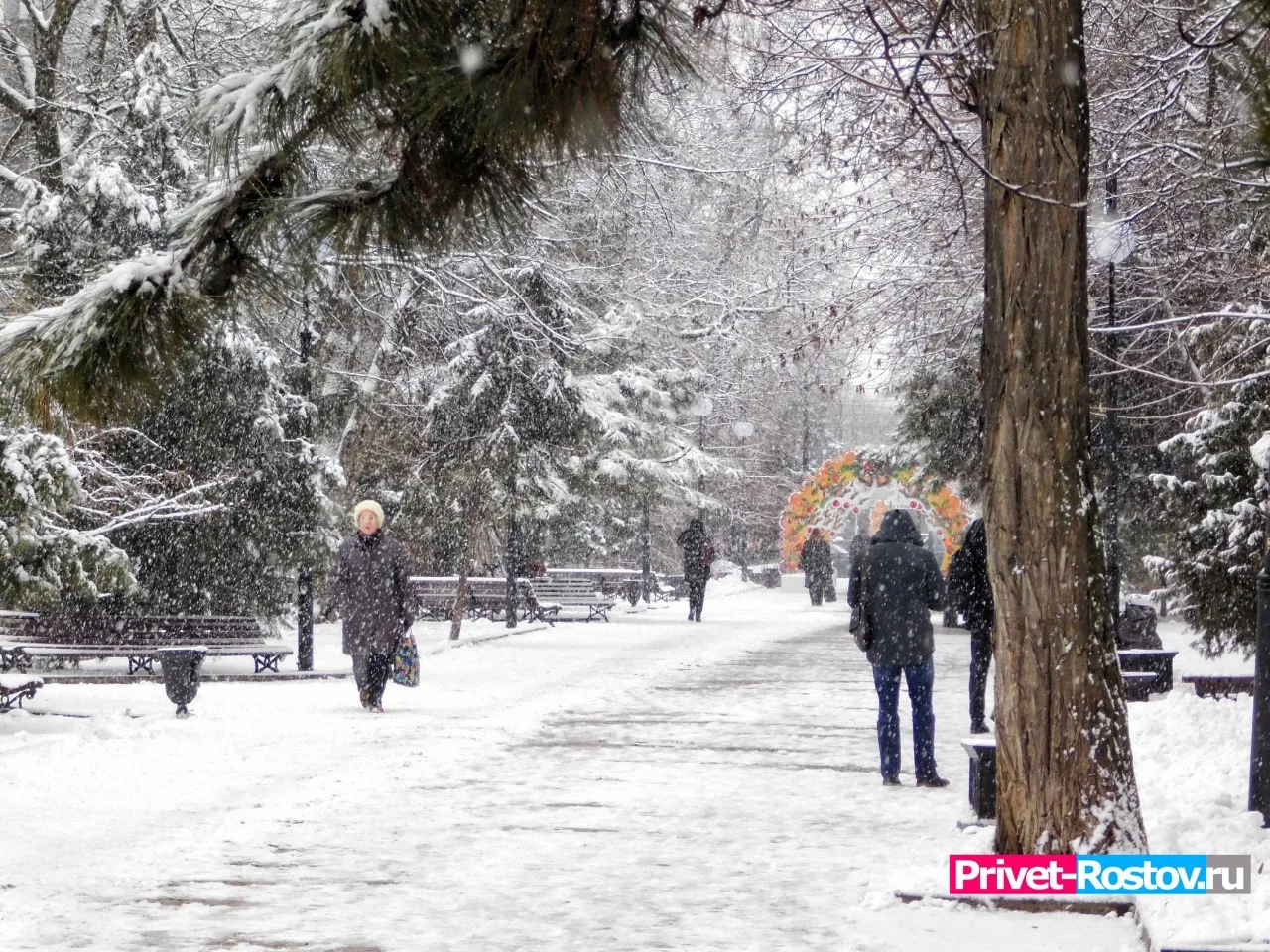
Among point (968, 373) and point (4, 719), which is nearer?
point (4, 719)

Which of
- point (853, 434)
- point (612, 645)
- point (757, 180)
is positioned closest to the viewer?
point (757, 180)

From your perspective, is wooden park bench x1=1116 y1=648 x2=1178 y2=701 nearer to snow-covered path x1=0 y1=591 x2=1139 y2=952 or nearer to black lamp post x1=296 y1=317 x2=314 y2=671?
snow-covered path x1=0 y1=591 x2=1139 y2=952

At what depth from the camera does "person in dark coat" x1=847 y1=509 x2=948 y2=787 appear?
10039 millimetres

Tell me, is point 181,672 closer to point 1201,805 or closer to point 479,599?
point 1201,805

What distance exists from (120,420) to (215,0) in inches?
639

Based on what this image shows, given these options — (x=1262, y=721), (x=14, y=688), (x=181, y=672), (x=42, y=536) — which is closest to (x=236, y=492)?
(x=181, y=672)

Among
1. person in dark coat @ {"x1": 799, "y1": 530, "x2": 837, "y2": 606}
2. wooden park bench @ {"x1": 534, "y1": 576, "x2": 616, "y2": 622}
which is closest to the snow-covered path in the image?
wooden park bench @ {"x1": 534, "y1": 576, "x2": 616, "y2": 622}

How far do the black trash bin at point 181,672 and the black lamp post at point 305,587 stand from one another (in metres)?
4.60

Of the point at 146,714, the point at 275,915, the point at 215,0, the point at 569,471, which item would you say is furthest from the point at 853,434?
the point at 275,915

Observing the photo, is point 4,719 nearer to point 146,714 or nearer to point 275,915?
point 146,714

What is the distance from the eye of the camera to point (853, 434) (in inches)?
3866

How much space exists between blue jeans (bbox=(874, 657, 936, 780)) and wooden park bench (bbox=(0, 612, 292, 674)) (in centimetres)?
872

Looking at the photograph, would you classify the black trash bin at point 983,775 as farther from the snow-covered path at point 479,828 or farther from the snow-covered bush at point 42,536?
the snow-covered bush at point 42,536

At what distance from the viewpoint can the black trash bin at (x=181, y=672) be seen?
12.9m
